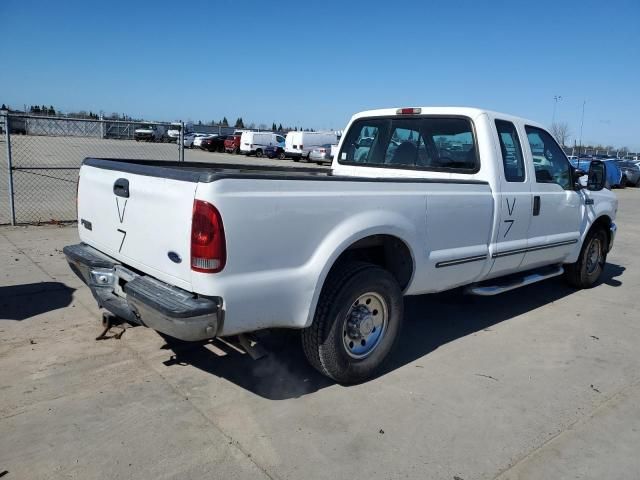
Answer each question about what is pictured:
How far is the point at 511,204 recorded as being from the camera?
4.75 meters

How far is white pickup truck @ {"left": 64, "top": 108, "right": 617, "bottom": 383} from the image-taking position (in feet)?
9.62

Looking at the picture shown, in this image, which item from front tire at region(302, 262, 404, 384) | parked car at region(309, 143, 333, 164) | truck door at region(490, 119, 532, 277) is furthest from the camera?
parked car at region(309, 143, 333, 164)

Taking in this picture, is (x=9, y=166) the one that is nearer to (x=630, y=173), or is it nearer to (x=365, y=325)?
(x=365, y=325)

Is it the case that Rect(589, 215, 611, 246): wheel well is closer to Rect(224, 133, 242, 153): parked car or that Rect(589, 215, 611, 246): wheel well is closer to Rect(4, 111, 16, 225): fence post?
Rect(4, 111, 16, 225): fence post

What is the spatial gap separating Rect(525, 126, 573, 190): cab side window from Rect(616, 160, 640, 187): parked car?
2740cm

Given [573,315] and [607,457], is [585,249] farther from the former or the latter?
[607,457]

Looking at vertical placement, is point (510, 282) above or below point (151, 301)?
below

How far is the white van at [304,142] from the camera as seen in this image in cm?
3409

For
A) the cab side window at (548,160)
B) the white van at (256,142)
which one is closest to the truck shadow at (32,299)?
the cab side window at (548,160)

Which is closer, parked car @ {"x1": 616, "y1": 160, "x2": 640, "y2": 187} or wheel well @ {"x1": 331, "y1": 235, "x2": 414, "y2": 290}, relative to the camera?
wheel well @ {"x1": 331, "y1": 235, "x2": 414, "y2": 290}

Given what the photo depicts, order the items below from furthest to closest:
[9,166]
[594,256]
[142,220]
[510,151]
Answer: [9,166] → [594,256] → [510,151] → [142,220]

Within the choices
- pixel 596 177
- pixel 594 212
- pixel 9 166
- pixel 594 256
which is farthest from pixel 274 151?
pixel 596 177

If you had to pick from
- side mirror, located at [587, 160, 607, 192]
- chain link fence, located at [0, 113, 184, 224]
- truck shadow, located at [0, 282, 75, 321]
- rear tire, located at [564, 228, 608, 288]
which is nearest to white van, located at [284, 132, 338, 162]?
chain link fence, located at [0, 113, 184, 224]

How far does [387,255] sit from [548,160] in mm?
2472
